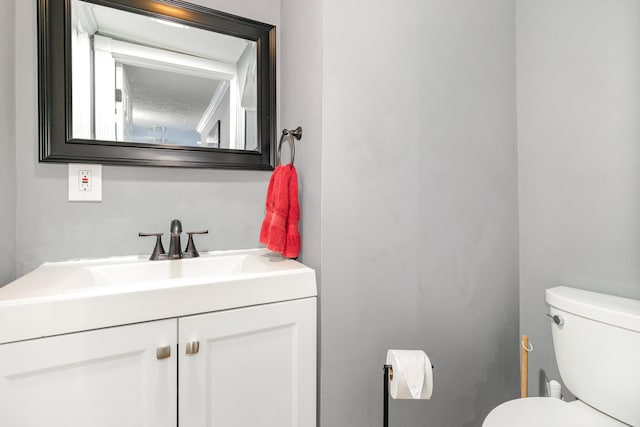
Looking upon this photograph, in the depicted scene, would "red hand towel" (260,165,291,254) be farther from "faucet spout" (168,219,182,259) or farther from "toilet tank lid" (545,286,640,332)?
"toilet tank lid" (545,286,640,332)

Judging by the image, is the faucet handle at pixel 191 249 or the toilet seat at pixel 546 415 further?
the faucet handle at pixel 191 249

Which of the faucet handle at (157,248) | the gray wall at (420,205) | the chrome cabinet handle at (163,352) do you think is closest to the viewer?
the chrome cabinet handle at (163,352)

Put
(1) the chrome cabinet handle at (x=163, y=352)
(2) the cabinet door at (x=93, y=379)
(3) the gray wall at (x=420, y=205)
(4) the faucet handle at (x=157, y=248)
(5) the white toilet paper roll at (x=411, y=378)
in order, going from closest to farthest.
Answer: (2) the cabinet door at (x=93, y=379) → (1) the chrome cabinet handle at (x=163, y=352) → (5) the white toilet paper roll at (x=411, y=378) → (3) the gray wall at (x=420, y=205) → (4) the faucet handle at (x=157, y=248)

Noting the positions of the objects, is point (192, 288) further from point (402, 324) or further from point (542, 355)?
point (542, 355)

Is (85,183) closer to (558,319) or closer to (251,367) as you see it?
(251,367)

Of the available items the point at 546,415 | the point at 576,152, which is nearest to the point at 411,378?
the point at 546,415

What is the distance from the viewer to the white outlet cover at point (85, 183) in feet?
3.37

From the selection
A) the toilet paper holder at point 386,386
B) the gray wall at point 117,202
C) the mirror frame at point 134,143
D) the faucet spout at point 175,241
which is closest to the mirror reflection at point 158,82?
the mirror frame at point 134,143

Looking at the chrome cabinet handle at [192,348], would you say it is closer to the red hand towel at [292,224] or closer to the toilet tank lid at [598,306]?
the red hand towel at [292,224]

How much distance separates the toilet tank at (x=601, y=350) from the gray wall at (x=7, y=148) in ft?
6.15

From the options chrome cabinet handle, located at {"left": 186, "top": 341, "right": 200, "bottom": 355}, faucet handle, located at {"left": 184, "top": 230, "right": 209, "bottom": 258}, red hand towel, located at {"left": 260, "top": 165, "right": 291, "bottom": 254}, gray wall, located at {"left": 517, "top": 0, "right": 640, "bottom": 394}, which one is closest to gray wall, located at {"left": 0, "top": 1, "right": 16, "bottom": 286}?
faucet handle, located at {"left": 184, "top": 230, "right": 209, "bottom": 258}

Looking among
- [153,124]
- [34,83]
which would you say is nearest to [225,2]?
[153,124]

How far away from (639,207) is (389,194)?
0.88 m

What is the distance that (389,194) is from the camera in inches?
40.7
